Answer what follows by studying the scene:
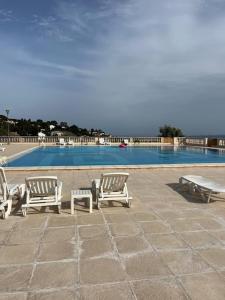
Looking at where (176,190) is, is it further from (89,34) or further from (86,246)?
(89,34)

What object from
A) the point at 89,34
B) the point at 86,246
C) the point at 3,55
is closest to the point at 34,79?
the point at 3,55

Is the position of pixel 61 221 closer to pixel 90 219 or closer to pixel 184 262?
pixel 90 219

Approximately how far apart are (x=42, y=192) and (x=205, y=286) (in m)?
3.19

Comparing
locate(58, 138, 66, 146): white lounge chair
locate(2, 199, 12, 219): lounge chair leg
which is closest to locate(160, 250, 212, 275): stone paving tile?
locate(2, 199, 12, 219): lounge chair leg

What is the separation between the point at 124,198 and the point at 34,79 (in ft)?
71.5

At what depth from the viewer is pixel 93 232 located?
13.0 feet

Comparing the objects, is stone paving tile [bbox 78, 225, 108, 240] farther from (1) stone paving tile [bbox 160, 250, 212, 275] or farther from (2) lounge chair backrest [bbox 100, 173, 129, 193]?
(2) lounge chair backrest [bbox 100, 173, 129, 193]

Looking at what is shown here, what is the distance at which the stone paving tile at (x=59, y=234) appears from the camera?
3691 mm

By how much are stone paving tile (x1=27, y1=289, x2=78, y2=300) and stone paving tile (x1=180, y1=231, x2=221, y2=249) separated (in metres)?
1.65

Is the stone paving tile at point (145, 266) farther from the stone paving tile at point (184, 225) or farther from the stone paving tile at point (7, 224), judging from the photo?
the stone paving tile at point (7, 224)

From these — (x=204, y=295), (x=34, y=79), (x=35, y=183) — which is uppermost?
(x=34, y=79)

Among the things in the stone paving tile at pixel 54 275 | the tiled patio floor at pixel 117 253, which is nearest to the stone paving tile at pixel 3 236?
the tiled patio floor at pixel 117 253

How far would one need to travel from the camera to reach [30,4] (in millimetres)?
12648

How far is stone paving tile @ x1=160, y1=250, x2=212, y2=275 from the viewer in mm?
2871
